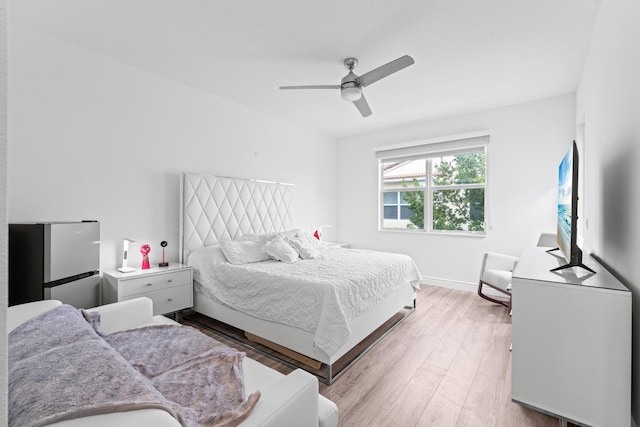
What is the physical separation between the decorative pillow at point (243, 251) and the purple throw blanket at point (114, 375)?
147cm

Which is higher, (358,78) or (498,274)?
(358,78)

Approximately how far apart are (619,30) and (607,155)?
79cm

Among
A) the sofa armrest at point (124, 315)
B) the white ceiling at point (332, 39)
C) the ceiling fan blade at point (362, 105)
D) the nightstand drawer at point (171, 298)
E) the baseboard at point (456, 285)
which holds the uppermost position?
the white ceiling at point (332, 39)

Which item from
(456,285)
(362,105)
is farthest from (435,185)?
(362,105)

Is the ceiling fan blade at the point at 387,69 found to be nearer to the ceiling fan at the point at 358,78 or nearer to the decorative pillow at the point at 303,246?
the ceiling fan at the point at 358,78

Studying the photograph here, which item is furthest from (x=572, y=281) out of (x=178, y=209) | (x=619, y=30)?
(x=178, y=209)

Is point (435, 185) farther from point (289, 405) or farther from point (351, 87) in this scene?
point (289, 405)

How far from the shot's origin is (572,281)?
1529mm

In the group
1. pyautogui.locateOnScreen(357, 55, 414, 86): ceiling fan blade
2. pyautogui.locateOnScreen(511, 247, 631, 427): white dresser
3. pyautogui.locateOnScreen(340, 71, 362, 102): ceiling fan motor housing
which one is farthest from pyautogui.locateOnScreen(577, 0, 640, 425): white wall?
pyautogui.locateOnScreen(340, 71, 362, 102): ceiling fan motor housing

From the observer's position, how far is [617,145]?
1.75 meters

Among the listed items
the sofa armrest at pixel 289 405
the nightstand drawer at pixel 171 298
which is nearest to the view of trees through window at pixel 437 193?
the nightstand drawer at pixel 171 298

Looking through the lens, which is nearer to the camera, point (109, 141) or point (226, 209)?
point (109, 141)

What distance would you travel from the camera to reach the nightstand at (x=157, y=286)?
2.55m

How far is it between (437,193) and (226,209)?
334cm
